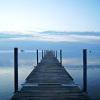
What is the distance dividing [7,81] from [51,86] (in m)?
11.0

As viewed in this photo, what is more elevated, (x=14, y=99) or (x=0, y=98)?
(x=14, y=99)

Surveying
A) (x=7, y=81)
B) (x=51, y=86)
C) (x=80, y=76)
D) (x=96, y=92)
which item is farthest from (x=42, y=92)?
(x=80, y=76)

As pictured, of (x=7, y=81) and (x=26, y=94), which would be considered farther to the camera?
(x=7, y=81)

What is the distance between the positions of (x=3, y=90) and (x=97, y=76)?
1110cm

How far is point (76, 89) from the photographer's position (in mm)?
11000

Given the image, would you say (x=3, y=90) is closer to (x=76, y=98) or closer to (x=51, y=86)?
(x=51, y=86)

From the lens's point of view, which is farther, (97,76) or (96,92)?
(97,76)

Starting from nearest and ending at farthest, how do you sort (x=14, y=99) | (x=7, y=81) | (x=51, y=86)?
(x=14, y=99) < (x=51, y=86) < (x=7, y=81)

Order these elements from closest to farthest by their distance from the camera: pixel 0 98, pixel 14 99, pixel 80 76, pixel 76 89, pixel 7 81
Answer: pixel 14 99 < pixel 76 89 < pixel 0 98 < pixel 7 81 < pixel 80 76

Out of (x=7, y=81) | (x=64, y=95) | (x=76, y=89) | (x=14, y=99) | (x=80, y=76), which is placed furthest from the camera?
(x=80, y=76)

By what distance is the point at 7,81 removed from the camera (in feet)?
72.8

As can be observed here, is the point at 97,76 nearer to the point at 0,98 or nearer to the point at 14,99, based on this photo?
the point at 0,98

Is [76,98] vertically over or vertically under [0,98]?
over

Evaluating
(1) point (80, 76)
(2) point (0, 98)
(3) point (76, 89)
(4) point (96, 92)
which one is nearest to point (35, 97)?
(3) point (76, 89)
